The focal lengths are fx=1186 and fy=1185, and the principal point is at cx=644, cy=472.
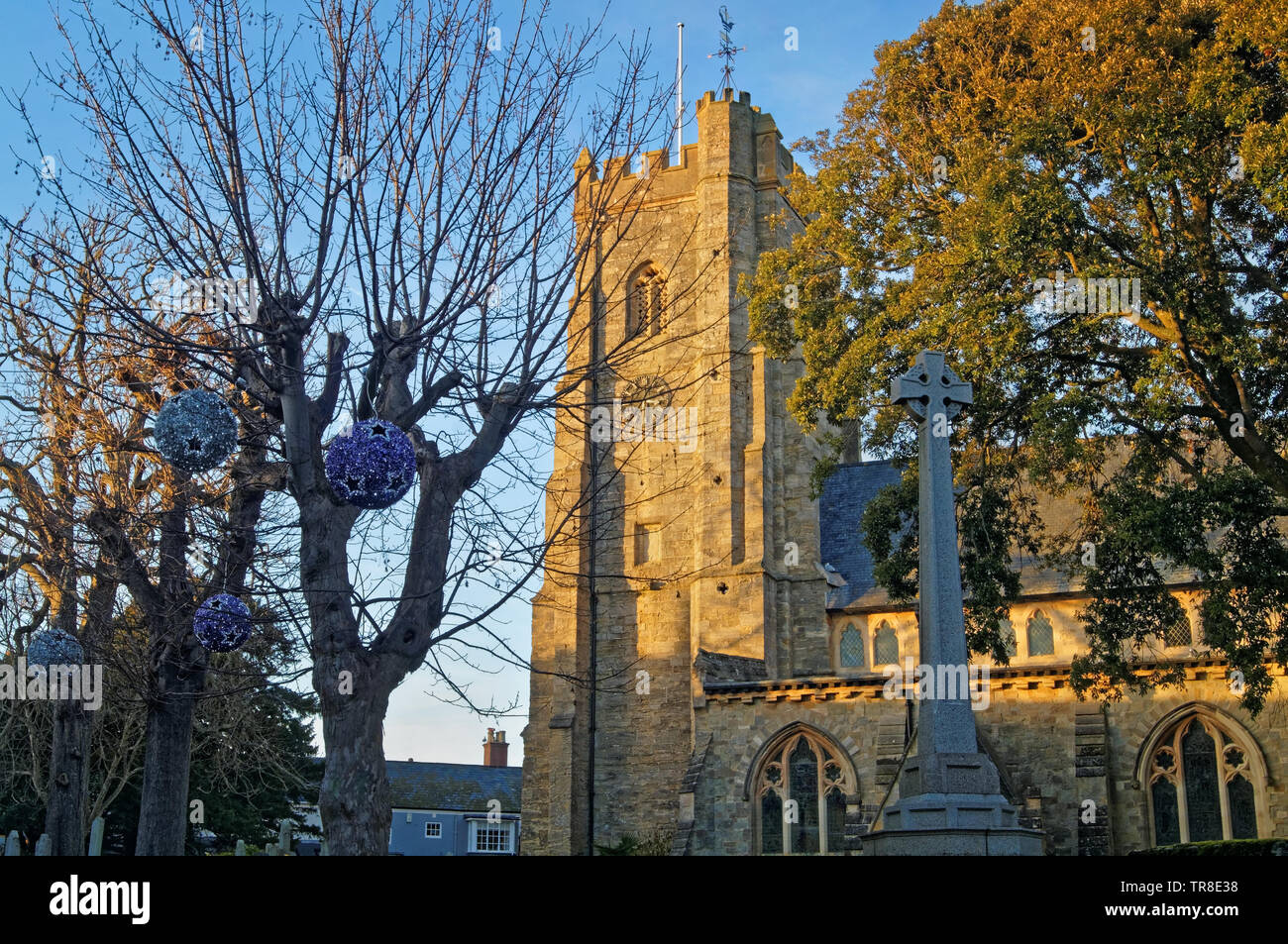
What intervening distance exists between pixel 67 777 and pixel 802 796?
1600cm

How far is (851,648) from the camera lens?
107 feet

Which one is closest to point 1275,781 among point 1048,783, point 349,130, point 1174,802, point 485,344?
point 1174,802

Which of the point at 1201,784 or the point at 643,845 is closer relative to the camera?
the point at 1201,784

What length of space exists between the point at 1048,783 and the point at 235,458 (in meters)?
19.4

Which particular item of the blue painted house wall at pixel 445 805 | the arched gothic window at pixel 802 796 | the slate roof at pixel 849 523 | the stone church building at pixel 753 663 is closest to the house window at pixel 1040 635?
the stone church building at pixel 753 663

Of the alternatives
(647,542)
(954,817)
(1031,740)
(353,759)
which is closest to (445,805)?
(647,542)

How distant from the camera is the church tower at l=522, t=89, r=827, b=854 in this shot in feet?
105

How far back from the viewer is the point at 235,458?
38.4 ft

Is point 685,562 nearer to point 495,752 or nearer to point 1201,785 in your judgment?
point 1201,785

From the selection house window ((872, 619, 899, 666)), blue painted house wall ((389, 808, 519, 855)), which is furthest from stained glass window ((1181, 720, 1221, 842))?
blue painted house wall ((389, 808, 519, 855))

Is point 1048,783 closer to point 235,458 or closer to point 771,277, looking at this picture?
point 771,277

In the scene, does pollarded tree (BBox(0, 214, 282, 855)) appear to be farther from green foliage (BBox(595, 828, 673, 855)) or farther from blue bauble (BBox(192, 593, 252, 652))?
green foliage (BBox(595, 828, 673, 855))

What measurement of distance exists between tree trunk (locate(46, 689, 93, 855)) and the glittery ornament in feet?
12.8

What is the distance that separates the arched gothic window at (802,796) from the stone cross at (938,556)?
15485 millimetres
